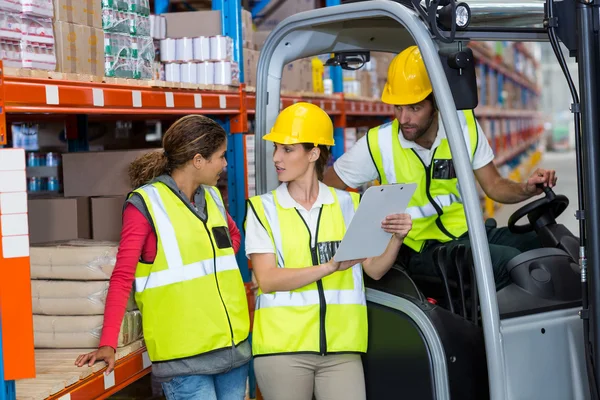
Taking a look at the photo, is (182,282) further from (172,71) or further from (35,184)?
(35,184)

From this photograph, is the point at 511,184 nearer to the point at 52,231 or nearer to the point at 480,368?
the point at 480,368

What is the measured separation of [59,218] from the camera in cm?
396

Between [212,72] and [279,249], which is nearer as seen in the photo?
[279,249]

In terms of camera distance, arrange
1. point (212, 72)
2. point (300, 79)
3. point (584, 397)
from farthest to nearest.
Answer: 1. point (300, 79)
2. point (212, 72)
3. point (584, 397)

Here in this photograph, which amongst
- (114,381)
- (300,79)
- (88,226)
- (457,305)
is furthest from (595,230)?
(300,79)

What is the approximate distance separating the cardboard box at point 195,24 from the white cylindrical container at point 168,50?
6.5 inches

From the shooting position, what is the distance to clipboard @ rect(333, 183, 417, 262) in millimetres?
2971

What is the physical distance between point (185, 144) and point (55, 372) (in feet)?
3.39

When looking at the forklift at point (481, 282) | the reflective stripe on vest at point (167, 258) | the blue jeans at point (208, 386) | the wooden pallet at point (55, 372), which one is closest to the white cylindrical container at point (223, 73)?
the forklift at point (481, 282)

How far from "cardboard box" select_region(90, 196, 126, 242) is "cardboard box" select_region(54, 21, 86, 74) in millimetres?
696

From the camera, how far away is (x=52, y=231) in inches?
157

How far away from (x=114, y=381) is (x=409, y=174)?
166cm

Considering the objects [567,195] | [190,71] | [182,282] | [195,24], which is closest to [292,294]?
[182,282]

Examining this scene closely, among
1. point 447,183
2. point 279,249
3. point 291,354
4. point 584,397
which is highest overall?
point 447,183
